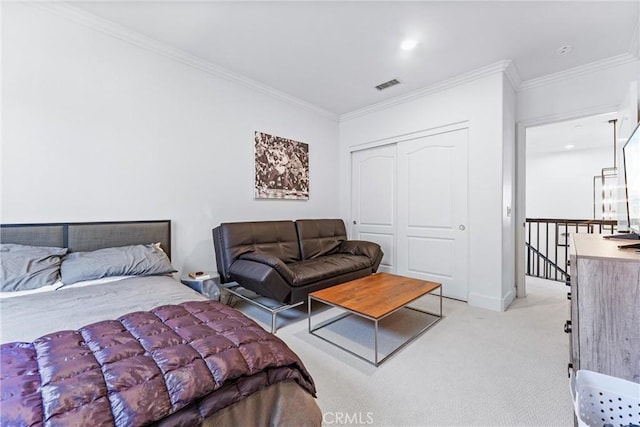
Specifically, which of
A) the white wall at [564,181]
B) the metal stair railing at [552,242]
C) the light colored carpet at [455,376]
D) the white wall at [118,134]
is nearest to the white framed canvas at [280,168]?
the white wall at [118,134]

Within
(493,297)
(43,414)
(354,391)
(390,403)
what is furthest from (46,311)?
(493,297)

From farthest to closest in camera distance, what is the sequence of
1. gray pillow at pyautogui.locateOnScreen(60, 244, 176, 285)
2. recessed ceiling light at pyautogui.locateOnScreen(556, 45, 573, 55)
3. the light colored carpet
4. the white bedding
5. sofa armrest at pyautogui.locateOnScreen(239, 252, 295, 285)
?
recessed ceiling light at pyautogui.locateOnScreen(556, 45, 573, 55) → sofa armrest at pyautogui.locateOnScreen(239, 252, 295, 285) → gray pillow at pyautogui.locateOnScreen(60, 244, 176, 285) → the light colored carpet → the white bedding

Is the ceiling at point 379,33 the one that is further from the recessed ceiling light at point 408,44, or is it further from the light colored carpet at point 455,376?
the light colored carpet at point 455,376

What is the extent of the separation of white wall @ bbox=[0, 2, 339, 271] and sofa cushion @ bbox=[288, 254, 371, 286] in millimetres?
999

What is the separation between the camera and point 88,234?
2.26 meters

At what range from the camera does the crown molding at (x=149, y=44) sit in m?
2.16

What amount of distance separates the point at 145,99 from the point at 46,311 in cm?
200

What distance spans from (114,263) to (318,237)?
2.29 meters

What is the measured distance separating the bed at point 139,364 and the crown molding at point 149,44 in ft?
6.50

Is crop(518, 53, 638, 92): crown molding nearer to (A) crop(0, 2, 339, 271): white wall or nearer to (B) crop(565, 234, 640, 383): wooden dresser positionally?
(B) crop(565, 234, 640, 383): wooden dresser

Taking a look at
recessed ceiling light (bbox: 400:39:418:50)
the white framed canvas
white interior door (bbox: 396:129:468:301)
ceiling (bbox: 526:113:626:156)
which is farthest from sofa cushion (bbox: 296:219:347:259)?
ceiling (bbox: 526:113:626:156)

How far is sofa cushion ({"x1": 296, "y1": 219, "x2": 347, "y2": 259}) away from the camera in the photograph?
3592 millimetres

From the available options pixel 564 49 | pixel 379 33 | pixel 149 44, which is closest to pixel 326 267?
pixel 379 33

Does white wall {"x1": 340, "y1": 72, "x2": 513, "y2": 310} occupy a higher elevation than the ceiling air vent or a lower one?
lower
